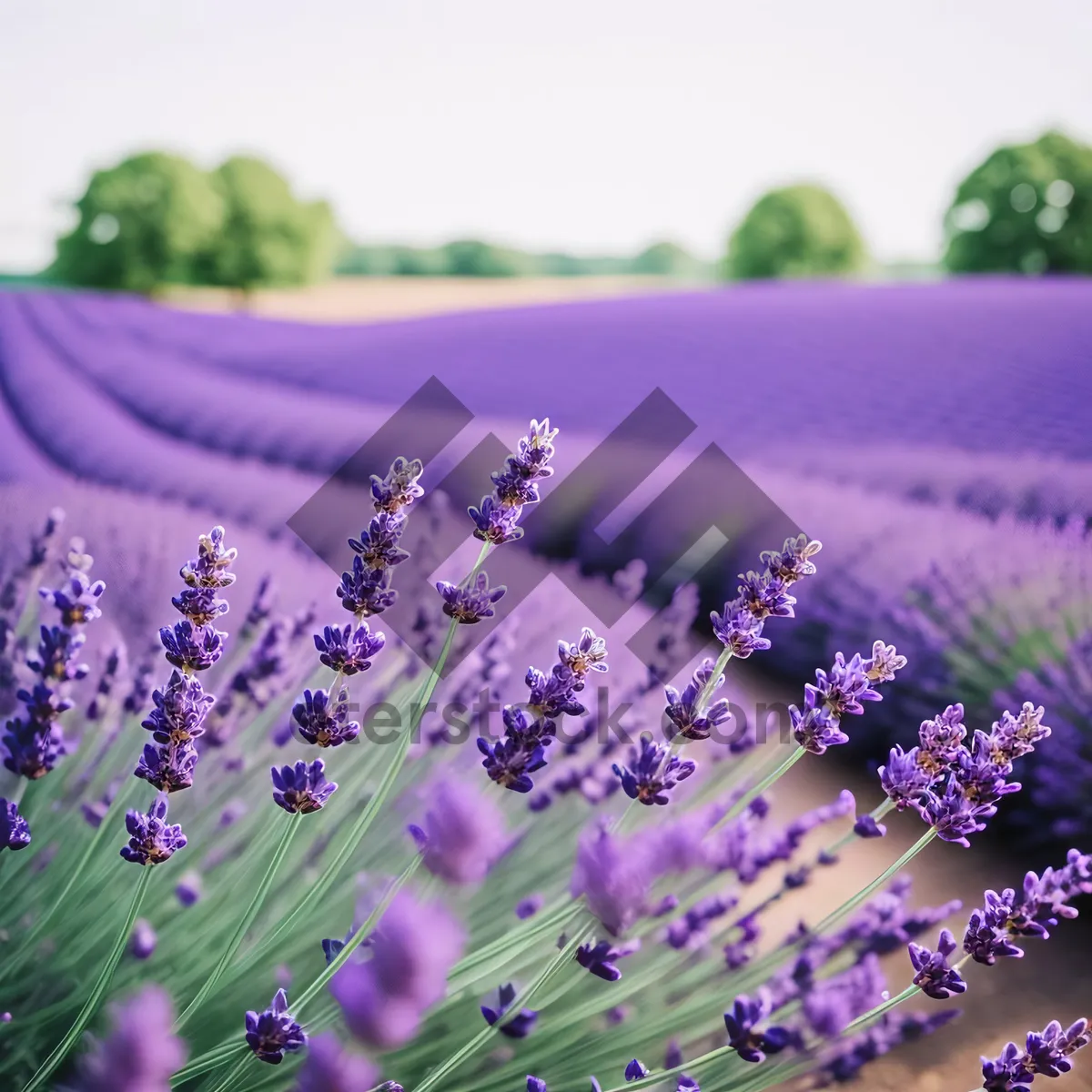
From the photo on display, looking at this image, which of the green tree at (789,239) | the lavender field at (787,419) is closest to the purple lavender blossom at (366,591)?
the lavender field at (787,419)

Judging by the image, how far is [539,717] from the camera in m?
0.54

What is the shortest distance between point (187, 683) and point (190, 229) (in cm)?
1865

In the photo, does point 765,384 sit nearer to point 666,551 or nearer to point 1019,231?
point 666,551

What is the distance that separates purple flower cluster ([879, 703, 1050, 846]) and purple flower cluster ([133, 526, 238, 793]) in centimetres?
43

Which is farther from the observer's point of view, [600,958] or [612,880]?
[600,958]

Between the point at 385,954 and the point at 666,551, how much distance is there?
89.5 inches

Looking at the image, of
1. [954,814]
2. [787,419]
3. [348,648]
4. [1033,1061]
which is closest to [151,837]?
[348,648]

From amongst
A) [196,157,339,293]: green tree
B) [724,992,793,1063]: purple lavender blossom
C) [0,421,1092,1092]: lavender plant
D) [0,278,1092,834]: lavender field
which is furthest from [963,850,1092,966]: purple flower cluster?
[196,157,339,293]: green tree

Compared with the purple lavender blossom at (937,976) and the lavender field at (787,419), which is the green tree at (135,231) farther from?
the purple lavender blossom at (937,976)

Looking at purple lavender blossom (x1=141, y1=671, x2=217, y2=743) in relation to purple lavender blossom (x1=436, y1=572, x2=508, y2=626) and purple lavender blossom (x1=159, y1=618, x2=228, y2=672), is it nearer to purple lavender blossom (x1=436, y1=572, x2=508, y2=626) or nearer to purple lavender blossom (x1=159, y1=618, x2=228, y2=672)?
purple lavender blossom (x1=159, y1=618, x2=228, y2=672)

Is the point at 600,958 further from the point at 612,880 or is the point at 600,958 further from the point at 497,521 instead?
the point at 497,521

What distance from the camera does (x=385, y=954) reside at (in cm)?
34

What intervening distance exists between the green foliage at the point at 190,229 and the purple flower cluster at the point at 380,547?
726 inches

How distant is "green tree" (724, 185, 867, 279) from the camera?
18.6 meters
